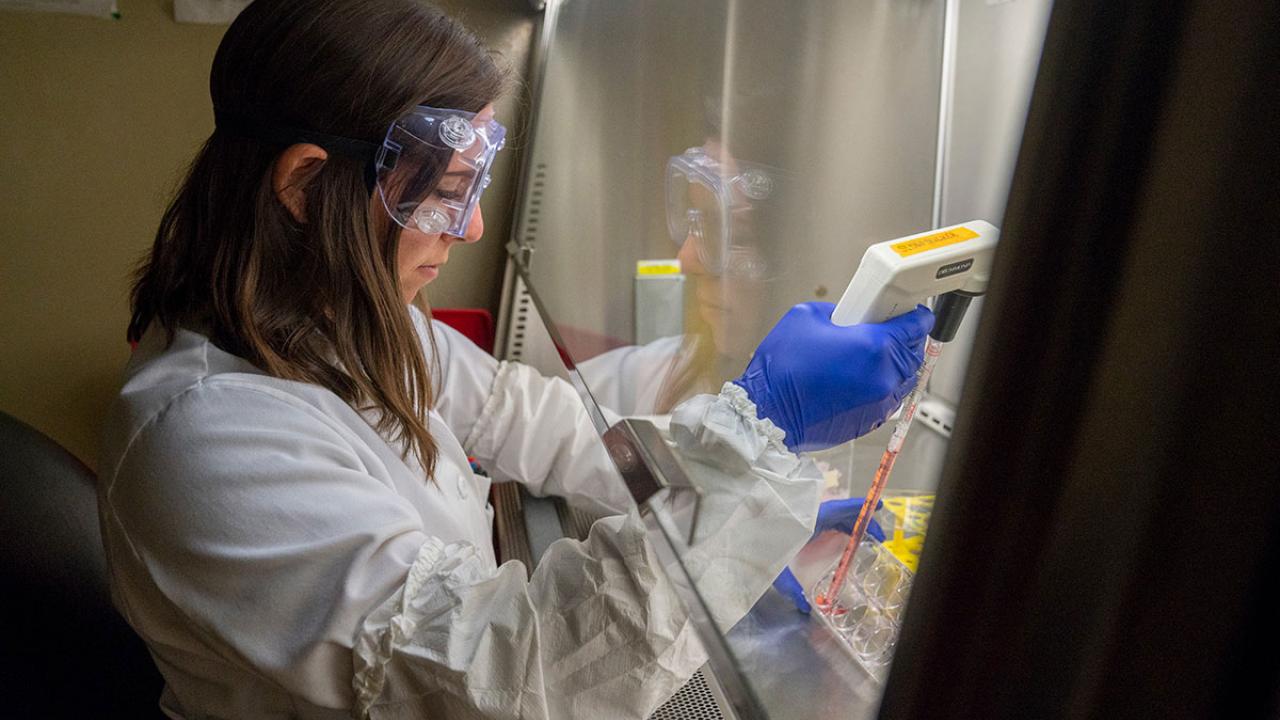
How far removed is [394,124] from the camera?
0.96m

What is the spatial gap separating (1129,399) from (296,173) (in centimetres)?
92

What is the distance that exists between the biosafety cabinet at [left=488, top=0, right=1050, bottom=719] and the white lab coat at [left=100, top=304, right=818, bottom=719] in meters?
0.04

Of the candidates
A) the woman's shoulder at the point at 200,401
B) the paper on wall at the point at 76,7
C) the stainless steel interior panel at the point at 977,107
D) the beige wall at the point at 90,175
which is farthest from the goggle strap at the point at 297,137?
the paper on wall at the point at 76,7

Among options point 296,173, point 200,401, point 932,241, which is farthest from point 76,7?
point 932,241

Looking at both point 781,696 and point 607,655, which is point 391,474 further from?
point 781,696

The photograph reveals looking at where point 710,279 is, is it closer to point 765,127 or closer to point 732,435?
point 765,127

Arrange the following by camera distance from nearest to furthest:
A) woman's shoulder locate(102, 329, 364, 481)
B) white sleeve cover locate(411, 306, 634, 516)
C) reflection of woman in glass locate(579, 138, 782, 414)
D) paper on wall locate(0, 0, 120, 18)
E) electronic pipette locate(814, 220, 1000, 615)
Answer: electronic pipette locate(814, 220, 1000, 615) → woman's shoulder locate(102, 329, 364, 481) → reflection of woman in glass locate(579, 138, 782, 414) → white sleeve cover locate(411, 306, 634, 516) → paper on wall locate(0, 0, 120, 18)

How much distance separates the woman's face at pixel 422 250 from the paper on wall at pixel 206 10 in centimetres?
116

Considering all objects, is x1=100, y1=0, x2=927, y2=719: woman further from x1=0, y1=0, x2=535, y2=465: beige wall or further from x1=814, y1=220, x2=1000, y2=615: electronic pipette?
x1=0, y1=0, x2=535, y2=465: beige wall

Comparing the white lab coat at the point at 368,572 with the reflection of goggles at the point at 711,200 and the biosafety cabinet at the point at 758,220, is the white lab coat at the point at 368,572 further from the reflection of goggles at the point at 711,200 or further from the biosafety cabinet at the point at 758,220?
the reflection of goggles at the point at 711,200

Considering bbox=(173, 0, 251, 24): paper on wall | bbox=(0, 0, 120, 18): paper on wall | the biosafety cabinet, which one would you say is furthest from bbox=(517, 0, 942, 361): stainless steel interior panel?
bbox=(0, 0, 120, 18): paper on wall

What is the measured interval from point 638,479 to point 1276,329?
0.66 meters

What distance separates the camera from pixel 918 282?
78 cm

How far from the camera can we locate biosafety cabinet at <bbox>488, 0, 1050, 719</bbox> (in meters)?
0.80
